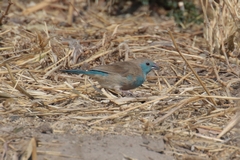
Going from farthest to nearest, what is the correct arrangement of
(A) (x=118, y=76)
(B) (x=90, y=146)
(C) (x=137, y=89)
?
(C) (x=137, y=89)
(A) (x=118, y=76)
(B) (x=90, y=146)

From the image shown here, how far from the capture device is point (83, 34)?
25.7ft

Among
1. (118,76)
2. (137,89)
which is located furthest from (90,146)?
(137,89)

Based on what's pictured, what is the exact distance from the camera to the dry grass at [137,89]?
483 centimetres

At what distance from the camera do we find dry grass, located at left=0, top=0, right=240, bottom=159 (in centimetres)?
483

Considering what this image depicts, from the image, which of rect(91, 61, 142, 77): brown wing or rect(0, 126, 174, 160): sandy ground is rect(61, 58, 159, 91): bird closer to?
rect(91, 61, 142, 77): brown wing

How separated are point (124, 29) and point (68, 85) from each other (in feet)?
8.22

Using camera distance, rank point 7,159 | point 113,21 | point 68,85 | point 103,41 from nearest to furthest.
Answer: point 7,159 → point 68,85 → point 103,41 → point 113,21

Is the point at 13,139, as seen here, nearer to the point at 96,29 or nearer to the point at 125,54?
the point at 125,54

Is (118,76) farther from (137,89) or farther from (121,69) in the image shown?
(137,89)

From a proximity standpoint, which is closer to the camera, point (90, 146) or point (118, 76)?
point (90, 146)

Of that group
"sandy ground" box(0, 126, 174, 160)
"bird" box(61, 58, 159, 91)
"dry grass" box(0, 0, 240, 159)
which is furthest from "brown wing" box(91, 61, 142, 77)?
"sandy ground" box(0, 126, 174, 160)

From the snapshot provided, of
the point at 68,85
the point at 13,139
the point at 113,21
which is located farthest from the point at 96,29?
the point at 13,139

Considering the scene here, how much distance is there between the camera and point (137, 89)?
620cm

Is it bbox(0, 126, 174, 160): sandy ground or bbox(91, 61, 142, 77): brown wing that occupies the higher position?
bbox(91, 61, 142, 77): brown wing
